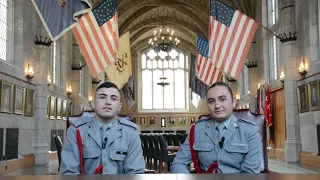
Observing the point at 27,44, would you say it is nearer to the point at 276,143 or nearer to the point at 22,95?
the point at 22,95

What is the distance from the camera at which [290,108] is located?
43.2 ft

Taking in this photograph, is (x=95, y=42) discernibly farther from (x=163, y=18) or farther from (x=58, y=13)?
(x=163, y=18)

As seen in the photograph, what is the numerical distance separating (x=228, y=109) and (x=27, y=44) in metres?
10.8

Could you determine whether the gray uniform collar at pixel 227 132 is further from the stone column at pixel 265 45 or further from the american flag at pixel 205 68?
the stone column at pixel 265 45

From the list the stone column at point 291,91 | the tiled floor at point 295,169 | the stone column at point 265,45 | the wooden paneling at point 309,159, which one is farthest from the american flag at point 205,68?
the stone column at point 265,45

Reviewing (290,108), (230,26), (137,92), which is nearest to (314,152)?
(290,108)

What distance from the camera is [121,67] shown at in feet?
34.3

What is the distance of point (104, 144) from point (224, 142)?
0.92 metres

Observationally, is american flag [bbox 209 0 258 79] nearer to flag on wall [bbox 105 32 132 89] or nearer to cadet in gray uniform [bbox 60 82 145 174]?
flag on wall [bbox 105 32 132 89]

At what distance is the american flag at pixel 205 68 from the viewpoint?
1260 centimetres

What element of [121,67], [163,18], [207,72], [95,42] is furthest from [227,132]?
[163,18]

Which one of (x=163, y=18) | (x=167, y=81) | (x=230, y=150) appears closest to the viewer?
(x=230, y=150)

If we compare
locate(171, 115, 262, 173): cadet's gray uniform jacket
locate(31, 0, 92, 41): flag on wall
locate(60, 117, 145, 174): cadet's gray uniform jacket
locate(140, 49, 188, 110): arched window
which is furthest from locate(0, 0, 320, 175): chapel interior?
locate(140, 49, 188, 110): arched window

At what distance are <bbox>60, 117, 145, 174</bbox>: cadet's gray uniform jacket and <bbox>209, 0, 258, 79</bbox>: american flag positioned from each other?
6372 mm
